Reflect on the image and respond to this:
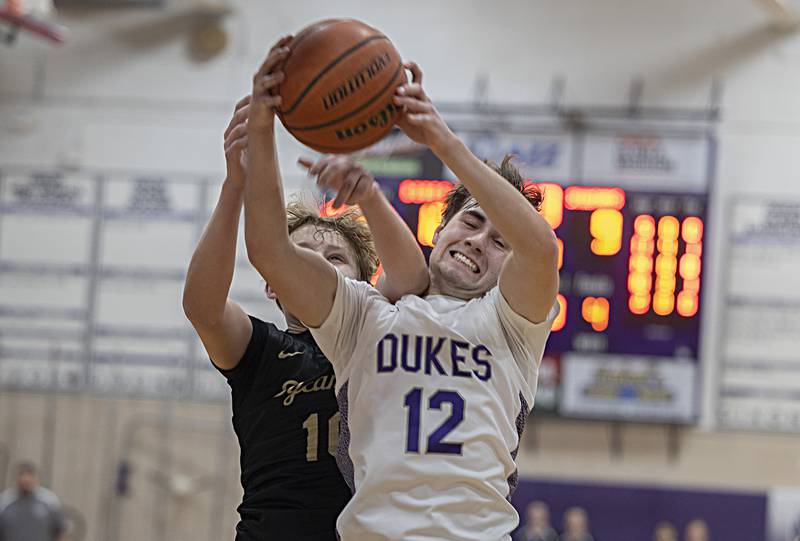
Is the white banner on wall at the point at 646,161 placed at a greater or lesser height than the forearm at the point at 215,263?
greater

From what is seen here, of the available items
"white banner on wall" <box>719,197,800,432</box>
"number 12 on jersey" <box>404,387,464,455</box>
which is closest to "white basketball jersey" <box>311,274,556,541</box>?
"number 12 on jersey" <box>404,387,464,455</box>

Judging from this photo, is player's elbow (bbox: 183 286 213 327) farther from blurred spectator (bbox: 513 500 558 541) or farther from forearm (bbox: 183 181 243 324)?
blurred spectator (bbox: 513 500 558 541)

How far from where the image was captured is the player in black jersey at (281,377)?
288 centimetres

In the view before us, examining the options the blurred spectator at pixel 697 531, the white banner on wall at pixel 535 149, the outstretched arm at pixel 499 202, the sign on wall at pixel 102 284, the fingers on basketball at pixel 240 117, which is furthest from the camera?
the sign on wall at pixel 102 284

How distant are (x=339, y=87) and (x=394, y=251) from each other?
0.42 metres

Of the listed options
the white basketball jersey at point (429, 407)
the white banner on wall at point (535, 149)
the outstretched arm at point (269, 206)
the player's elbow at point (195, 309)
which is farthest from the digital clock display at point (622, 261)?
the outstretched arm at point (269, 206)

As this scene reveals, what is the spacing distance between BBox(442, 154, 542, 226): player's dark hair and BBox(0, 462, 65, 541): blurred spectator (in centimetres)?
806

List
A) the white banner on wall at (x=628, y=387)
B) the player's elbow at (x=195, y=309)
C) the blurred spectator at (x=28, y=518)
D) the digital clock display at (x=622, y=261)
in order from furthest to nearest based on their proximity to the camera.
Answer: the blurred spectator at (x=28, y=518) → the white banner on wall at (x=628, y=387) → the digital clock display at (x=622, y=261) → the player's elbow at (x=195, y=309)

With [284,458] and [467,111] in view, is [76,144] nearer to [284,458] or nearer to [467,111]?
[467,111]

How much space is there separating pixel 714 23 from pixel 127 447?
6.43 m

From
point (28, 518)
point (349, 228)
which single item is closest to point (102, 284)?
point (28, 518)

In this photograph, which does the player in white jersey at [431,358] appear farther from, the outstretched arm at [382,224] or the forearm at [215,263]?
the forearm at [215,263]

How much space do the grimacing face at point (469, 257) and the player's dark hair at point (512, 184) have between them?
13cm

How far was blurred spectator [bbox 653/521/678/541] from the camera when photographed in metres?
9.46
